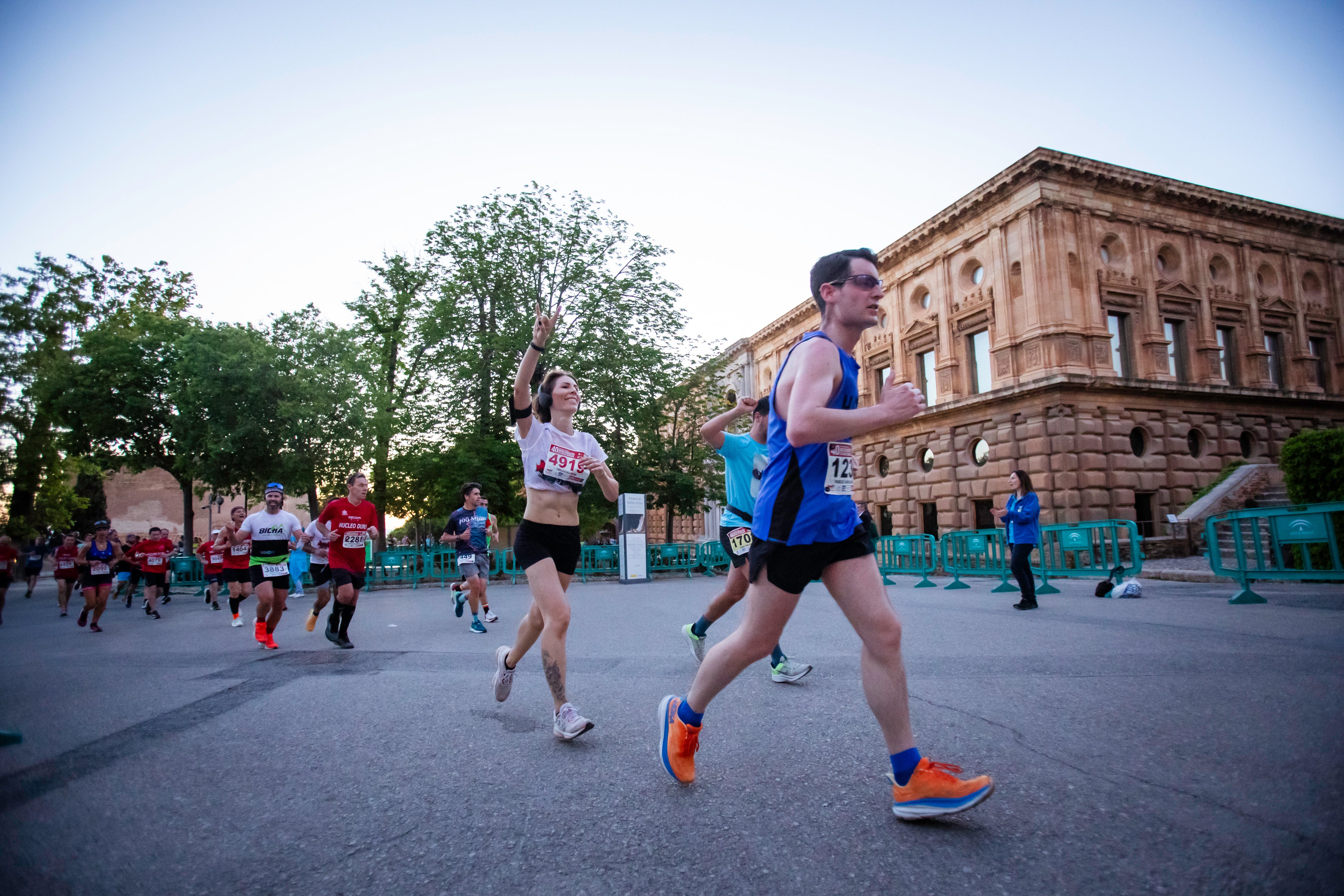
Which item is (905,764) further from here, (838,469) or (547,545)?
(547,545)

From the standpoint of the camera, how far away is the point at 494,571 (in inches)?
974

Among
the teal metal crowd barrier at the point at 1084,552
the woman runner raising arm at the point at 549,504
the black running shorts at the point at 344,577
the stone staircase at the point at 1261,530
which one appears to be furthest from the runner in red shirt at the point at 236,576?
the stone staircase at the point at 1261,530

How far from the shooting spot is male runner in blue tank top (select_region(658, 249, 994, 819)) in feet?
8.44

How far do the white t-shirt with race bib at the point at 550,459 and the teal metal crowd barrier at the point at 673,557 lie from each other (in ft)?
67.9

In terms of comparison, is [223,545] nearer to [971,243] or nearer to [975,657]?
[975,657]

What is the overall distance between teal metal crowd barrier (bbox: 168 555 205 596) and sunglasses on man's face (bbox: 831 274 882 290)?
27.9 meters

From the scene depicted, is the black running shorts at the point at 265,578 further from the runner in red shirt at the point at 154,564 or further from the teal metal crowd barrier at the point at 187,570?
the teal metal crowd barrier at the point at 187,570

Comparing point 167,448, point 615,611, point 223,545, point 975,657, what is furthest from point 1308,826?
point 167,448

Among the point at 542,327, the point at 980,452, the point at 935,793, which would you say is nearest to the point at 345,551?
the point at 542,327

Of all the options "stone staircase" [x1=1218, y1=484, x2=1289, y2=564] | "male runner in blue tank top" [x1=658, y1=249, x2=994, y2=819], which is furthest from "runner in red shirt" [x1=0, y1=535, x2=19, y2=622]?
"stone staircase" [x1=1218, y1=484, x2=1289, y2=564]

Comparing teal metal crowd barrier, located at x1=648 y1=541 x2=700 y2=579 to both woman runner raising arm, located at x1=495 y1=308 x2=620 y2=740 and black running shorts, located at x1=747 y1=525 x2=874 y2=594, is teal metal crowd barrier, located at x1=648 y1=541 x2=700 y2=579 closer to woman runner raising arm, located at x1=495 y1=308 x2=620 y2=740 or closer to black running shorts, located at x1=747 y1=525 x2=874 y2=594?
woman runner raising arm, located at x1=495 y1=308 x2=620 y2=740

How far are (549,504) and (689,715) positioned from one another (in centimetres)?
182

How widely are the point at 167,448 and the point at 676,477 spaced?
2220 cm

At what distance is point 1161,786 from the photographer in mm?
2797
